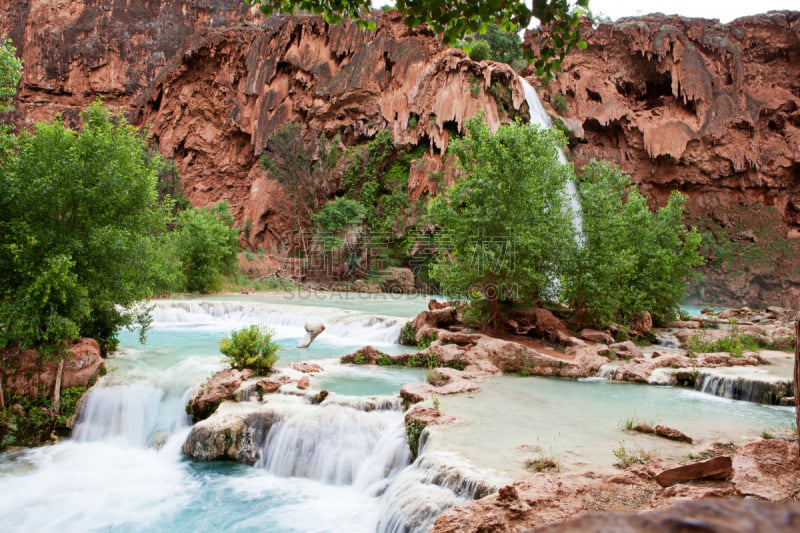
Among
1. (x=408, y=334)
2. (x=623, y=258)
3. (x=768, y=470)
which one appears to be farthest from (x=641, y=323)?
(x=768, y=470)

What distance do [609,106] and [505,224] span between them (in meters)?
29.8

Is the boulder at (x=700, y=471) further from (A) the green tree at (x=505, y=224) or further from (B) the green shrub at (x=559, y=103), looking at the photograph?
(B) the green shrub at (x=559, y=103)

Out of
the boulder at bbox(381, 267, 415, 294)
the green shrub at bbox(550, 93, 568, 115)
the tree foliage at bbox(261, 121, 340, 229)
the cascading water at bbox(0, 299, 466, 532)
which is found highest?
the green shrub at bbox(550, 93, 568, 115)

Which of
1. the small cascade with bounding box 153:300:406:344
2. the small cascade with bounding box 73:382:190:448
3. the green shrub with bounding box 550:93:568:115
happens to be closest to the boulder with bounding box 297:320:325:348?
the small cascade with bounding box 153:300:406:344

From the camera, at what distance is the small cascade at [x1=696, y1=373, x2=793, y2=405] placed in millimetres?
8734

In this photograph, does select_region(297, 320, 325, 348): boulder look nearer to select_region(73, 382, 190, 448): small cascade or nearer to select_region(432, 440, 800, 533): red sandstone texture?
select_region(73, 382, 190, 448): small cascade

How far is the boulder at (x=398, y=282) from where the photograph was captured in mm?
31516

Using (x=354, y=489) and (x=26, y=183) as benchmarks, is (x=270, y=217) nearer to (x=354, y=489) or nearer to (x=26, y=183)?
(x=26, y=183)

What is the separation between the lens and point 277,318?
751 inches

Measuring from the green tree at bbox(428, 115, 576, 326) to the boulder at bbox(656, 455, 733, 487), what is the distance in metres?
8.26

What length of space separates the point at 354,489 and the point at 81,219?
6.60 m

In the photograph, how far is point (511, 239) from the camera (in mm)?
12109

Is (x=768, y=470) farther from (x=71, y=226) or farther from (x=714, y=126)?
(x=714, y=126)

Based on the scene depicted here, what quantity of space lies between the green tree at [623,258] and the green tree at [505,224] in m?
0.72
